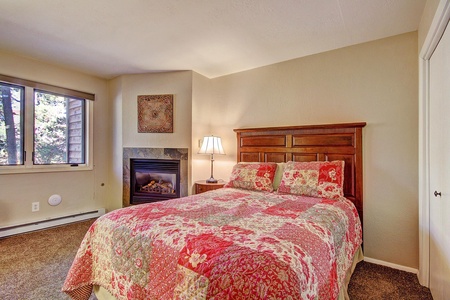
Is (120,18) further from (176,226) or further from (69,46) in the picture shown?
(176,226)

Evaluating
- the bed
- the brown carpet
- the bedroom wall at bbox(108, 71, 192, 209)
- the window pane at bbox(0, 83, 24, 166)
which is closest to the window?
the window pane at bbox(0, 83, 24, 166)

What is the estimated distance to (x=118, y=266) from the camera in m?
1.41

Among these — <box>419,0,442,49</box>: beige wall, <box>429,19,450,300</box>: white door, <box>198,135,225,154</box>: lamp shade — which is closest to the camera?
<box>429,19,450,300</box>: white door

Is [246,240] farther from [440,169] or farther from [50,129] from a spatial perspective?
[50,129]

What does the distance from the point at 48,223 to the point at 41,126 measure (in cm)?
139

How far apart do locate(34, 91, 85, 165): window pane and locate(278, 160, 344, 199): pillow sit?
10.8 ft

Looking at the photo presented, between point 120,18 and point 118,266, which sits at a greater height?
point 120,18

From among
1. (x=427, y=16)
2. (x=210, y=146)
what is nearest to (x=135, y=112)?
(x=210, y=146)

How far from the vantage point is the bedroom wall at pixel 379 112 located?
2.21m

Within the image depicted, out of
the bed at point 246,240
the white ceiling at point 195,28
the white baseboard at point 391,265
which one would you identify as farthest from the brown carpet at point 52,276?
the white ceiling at point 195,28

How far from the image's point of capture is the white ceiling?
6.33 feet

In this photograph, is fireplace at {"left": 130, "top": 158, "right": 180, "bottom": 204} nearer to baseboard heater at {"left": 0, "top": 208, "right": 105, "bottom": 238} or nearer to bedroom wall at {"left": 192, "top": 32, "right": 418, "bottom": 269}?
baseboard heater at {"left": 0, "top": 208, "right": 105, "bottom": 238}

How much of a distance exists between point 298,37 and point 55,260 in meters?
3.36

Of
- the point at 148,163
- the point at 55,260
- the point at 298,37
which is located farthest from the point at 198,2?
the point at 55,260
